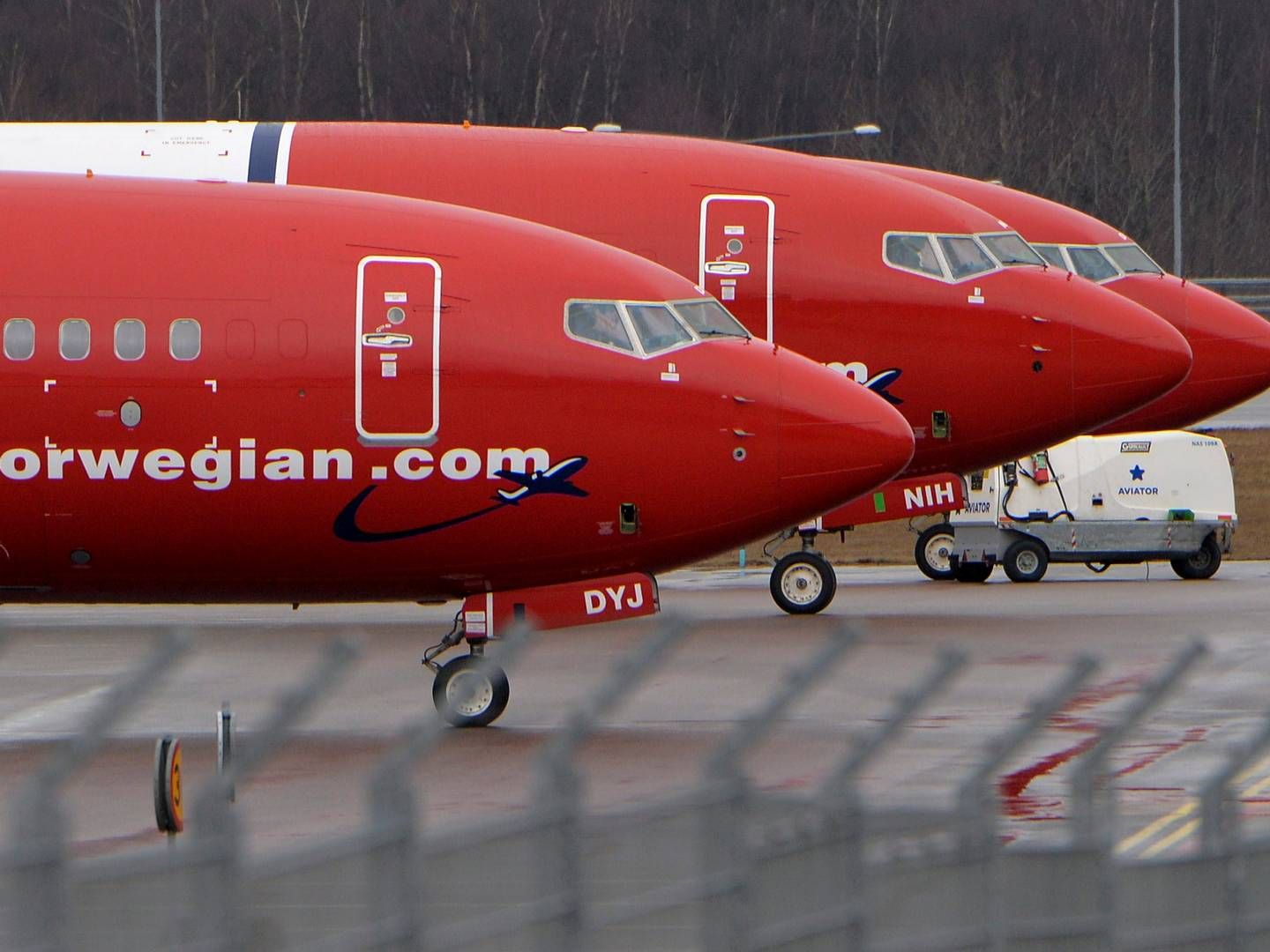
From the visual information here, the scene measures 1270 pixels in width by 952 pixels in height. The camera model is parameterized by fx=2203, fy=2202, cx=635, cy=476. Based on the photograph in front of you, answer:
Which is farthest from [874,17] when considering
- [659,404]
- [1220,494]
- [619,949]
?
[619,949]

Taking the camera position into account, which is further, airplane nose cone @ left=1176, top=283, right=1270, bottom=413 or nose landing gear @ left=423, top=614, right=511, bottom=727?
airplane nose cone @ left=1176, top=283, right=1270, bottom=413

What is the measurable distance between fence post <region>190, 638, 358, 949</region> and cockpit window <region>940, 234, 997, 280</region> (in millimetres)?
17773

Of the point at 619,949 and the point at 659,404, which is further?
the point at 659,404

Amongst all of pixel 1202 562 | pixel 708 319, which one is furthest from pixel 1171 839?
pixel 1202 562

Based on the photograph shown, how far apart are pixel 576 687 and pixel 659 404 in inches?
91.2

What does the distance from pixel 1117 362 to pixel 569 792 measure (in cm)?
1724

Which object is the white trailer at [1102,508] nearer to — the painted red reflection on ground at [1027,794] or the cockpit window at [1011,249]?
the cockpit window at [1011,249]

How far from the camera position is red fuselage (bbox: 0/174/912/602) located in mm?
15852

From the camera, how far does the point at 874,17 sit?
79.8m

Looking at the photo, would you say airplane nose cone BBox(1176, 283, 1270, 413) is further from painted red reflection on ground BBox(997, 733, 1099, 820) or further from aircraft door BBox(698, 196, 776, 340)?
painted red reflection on ground BBox(997, 733, 1099, 820)

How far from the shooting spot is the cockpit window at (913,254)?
70.5ft

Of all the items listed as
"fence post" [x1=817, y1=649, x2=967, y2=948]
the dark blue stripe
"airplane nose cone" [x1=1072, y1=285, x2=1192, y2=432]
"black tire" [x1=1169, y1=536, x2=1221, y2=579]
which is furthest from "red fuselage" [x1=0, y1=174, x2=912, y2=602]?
"black tire" [x1=1169, y1=536, x2=1221, y2=579]

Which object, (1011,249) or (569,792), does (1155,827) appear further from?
(1011,249)

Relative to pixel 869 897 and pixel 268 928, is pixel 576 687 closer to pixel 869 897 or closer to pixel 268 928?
pixel 869 897
